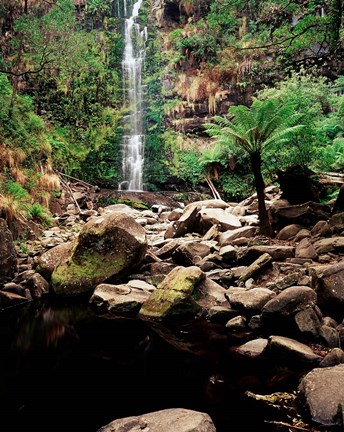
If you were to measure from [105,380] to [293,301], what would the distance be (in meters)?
2.19

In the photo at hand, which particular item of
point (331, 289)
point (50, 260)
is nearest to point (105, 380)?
point (331, 289)

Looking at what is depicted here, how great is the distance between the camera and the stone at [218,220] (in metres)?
8.90

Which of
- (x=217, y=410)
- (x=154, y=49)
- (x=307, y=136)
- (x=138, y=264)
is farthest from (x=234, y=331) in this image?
(x=154, y=49)

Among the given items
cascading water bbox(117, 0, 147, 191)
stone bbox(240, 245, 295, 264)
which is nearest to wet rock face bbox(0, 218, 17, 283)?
stone bbox(240, 245, 295, 264)

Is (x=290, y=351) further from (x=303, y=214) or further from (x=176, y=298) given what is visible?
(x=303, y=214)

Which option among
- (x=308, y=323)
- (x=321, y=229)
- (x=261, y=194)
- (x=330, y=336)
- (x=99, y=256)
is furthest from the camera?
(x=261, y=194)

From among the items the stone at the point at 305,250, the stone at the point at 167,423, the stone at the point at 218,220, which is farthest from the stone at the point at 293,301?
the stone at the point at 218,220

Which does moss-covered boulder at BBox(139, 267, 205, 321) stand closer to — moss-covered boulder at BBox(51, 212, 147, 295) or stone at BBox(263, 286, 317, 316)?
stone at BBox(263, 286, 317, 316)

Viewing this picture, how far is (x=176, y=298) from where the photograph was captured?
506cm

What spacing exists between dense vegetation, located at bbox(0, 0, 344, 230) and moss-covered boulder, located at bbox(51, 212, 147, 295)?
4.08 m

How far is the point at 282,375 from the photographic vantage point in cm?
327

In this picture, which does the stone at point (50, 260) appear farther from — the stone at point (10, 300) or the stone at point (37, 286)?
the stone at point (10, 300)

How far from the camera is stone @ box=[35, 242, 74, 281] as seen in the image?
7066mm

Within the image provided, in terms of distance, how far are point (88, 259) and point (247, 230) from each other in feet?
11.3
